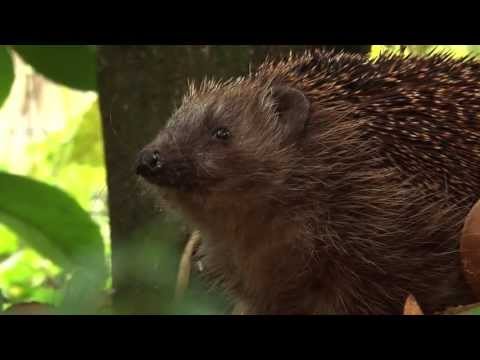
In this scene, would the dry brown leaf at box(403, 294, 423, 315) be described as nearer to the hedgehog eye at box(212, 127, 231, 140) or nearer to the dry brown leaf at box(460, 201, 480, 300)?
the dry brown leaf at box(460, 201, 480, 300)

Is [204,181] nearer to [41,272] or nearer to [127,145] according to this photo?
[127,145]

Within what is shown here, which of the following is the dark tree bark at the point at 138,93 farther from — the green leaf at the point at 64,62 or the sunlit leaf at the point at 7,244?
the sunlit leaf at the point at 7,244

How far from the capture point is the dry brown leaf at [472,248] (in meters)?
1.97

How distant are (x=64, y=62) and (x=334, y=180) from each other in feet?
2.85

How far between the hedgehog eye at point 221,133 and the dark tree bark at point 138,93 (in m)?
0.59

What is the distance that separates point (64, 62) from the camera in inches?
93.0

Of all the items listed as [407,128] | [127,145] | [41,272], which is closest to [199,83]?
[127,145]

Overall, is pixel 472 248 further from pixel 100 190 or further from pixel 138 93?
pixel 100 190

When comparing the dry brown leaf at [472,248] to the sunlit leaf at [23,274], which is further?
the sunlit leaf at [23,274]

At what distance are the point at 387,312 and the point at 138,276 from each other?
843 mm

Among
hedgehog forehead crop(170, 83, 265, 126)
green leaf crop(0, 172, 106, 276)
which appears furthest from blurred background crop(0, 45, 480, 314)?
hedgehog forehead crop(170, 83, 265, 126)

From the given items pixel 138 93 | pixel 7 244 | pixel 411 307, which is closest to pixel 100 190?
pixel 138 93

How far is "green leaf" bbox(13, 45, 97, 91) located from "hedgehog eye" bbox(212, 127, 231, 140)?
1.35 ft

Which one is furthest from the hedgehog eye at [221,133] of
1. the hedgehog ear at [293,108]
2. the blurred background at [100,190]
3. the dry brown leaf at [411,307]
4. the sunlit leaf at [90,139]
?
the sunlit leaf at [90,139]
